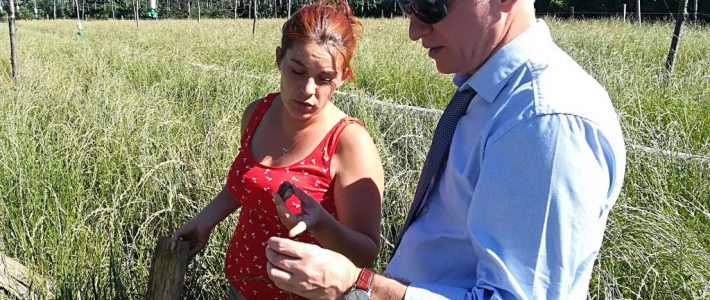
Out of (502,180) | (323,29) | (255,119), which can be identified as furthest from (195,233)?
(502,180)

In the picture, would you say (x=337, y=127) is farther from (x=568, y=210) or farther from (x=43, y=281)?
(x=43, y=281)

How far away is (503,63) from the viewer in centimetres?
102

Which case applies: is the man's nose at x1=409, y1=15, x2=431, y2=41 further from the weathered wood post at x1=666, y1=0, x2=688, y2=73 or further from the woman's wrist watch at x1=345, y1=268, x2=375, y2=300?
the weathered wood post at x1=666, y1=0, x2=688, y2=73

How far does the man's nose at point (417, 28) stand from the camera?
3.68 feet

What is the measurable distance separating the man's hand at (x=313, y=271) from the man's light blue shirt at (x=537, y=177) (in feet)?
0.37

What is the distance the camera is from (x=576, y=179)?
833 mm

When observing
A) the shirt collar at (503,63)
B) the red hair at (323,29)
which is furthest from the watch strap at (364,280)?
the red hair at (323,29)

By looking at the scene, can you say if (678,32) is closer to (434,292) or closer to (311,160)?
(311,160)

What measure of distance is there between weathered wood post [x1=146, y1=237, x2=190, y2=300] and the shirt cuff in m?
0.85

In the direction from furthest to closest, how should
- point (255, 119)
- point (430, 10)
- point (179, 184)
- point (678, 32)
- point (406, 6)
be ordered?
point (678, 32) → point (179, 184) → point (255, 119) → point (406, 6) → point (430, 10)

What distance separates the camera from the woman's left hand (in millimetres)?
1340

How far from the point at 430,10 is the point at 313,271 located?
0.46 m

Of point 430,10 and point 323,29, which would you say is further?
→ point 323,29

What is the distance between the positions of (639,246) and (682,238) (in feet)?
0.50
